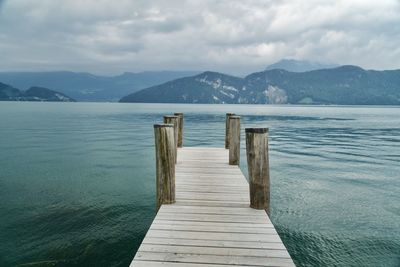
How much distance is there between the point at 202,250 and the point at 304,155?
20.1 meters

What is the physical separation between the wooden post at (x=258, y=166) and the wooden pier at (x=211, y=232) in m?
0.25

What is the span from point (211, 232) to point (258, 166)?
219cm

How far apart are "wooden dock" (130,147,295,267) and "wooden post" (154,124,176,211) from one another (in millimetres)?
254

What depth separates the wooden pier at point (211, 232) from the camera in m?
5.13

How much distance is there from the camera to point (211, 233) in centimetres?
614

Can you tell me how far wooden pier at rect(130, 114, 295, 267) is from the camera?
513cm

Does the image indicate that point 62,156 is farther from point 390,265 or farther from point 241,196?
point 390,265

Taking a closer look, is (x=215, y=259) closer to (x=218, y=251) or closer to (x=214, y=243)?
(x=218, y=251)

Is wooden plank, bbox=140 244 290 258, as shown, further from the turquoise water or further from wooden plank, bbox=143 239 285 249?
the turquoise water

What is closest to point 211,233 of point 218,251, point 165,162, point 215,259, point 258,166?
→ point 218,251

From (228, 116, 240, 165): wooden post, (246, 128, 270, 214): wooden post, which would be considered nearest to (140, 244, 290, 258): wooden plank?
(246, 128, 270, 214): wooden post

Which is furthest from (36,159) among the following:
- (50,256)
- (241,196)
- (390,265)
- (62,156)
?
(390,265)

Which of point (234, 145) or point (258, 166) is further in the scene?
point (234, 145)

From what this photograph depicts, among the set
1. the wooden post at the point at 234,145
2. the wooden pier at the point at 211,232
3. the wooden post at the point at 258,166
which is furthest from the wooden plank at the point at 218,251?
the wooden post at the point at 234,145
